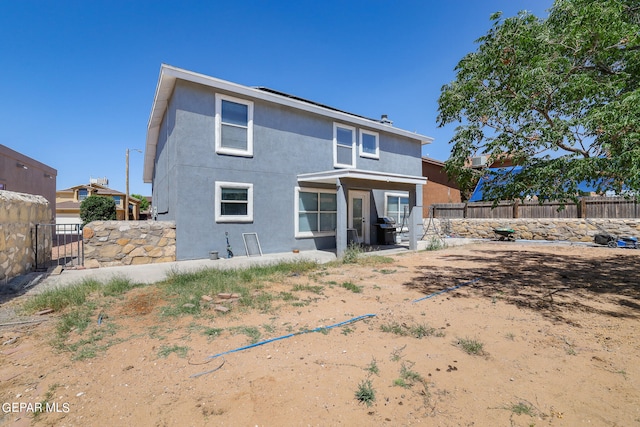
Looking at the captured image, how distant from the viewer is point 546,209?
16031 mm

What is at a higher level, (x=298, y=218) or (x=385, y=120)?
(x=385, y=120)

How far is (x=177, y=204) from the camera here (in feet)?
30.8

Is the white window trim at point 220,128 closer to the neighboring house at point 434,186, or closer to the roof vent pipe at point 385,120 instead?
the roof vent pipe at point 385,120

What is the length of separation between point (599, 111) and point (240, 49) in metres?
11.2

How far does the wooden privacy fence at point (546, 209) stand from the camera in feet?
45.5

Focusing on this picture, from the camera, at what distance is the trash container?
14.3m

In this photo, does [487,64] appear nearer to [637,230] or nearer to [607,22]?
[607,22]

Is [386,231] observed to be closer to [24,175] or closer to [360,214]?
[360,214]

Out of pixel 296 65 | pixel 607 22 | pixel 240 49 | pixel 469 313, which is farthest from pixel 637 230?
pixel 240 49

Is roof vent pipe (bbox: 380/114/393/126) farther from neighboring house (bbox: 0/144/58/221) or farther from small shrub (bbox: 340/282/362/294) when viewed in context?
neighboring house (bbox: 0/144/58/221)

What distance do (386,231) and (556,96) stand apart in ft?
30.0

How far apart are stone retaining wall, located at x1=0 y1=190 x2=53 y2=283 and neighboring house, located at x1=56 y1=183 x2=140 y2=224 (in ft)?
73.4

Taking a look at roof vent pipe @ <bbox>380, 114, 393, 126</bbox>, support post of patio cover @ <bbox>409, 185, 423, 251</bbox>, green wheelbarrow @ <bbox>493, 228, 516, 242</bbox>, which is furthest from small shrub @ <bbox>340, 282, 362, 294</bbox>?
roof vent pipe @ <bbox>380, 114, 393, 126</bbox>

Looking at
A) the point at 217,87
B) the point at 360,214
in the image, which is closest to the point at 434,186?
the point at 360,214
